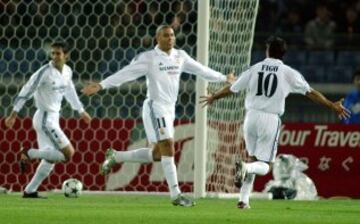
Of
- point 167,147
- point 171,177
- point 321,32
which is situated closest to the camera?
point 171,177

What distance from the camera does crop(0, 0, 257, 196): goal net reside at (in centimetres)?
1602

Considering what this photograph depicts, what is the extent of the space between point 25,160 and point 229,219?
527 cm

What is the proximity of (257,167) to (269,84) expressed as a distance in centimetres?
80

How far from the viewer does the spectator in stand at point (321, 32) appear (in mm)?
23625

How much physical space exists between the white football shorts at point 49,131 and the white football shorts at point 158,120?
203 centimetres

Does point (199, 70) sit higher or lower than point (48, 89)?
higher

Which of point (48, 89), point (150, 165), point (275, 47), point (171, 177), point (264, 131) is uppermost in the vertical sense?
point (275, 47)

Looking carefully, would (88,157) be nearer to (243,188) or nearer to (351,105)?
(351,105)

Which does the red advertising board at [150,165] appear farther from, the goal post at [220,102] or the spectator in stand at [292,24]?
the spectator in stand at [292,24]

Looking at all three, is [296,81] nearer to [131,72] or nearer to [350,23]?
[131,72]

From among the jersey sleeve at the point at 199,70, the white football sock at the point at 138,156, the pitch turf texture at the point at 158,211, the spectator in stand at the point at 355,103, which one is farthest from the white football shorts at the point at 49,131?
the spectator in stand at the point at 355,103

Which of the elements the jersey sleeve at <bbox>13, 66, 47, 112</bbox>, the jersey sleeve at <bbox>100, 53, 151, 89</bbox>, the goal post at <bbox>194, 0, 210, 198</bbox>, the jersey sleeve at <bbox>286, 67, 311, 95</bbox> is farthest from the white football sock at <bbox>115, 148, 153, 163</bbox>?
the jersey sleeve at <bbox>286, 67, 311, 95</bbox>

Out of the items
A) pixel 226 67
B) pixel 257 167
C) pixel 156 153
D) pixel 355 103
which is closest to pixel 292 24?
pixel 355 103

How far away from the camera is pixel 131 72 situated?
13.6m
